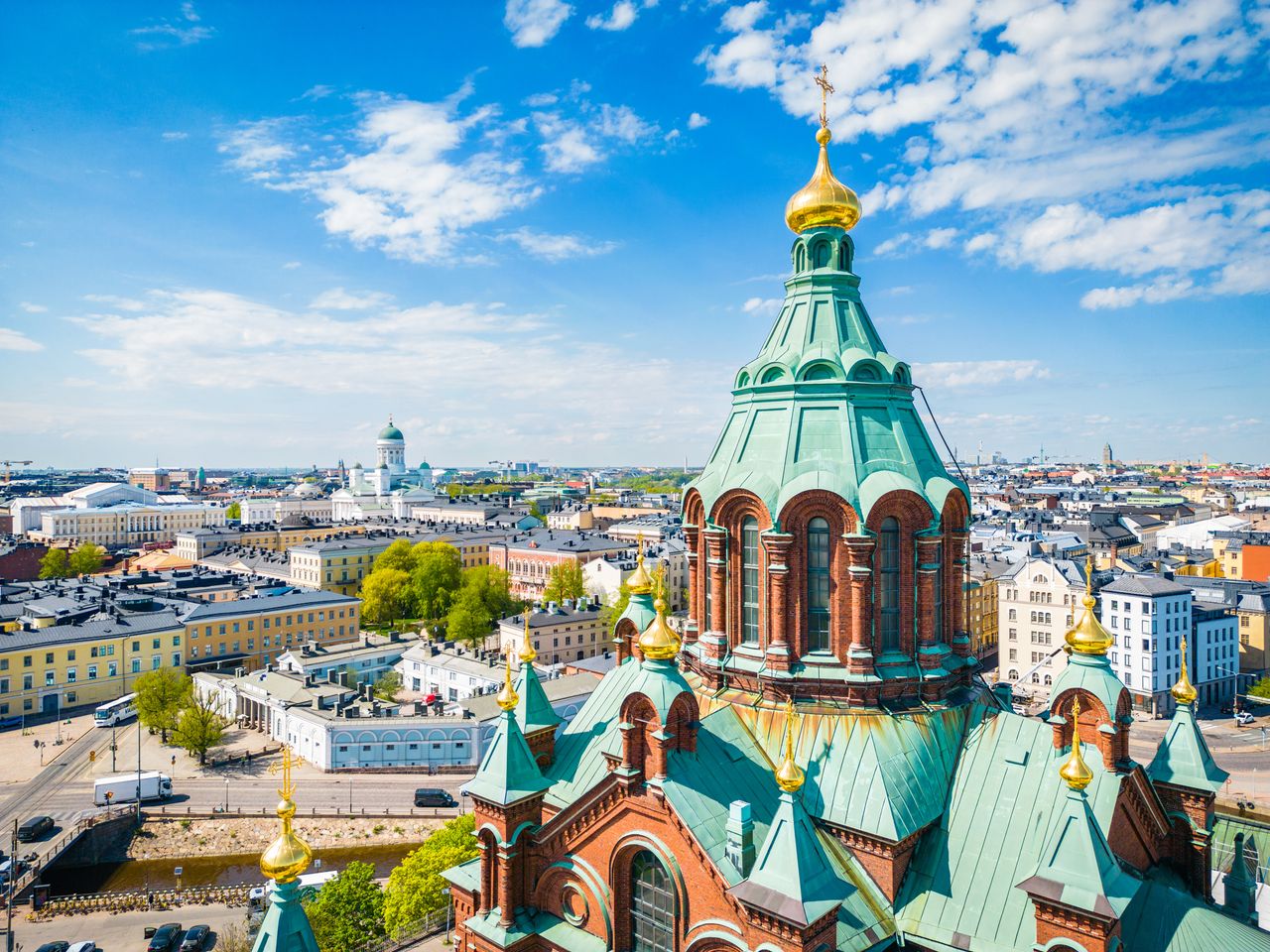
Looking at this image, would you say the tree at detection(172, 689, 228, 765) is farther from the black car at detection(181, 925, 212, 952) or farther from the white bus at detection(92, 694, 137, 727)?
the black car at detection(181, 925, 212, 952)

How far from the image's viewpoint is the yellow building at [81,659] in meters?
71.6

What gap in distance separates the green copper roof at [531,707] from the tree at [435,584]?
8672cm

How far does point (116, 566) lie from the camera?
479 feet

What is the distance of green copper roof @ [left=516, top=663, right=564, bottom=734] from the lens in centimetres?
2230

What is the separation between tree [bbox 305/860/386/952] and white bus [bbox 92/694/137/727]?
45.4 m

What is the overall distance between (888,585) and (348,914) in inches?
1137

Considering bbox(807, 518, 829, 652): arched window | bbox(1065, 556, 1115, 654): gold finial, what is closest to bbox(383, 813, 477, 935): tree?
bbox(807, 518, 829, 652): arched window

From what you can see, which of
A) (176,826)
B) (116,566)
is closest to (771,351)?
(176,826)

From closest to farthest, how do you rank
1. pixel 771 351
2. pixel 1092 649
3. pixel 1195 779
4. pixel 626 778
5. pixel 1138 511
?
pixel 626 778 → pixel 1092 649 → pixel 1195 779 → pixel 771 351 → pixel 1138 511

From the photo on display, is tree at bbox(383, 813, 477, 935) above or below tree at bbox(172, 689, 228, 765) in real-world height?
above

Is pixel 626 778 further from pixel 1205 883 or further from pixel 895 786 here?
pixel 1205 883

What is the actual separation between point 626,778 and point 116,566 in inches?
6292

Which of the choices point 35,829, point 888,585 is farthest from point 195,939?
point 888,585

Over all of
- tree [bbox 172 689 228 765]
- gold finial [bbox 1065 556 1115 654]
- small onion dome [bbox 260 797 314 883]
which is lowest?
tree [bbox 172 689 228 765]
